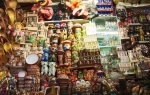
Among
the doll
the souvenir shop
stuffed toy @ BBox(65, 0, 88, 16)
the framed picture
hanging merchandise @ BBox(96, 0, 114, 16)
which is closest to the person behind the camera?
the souvenir shop

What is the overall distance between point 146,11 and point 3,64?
284 centimetres

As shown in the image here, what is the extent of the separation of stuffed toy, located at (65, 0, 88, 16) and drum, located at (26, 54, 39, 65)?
1.23 meters

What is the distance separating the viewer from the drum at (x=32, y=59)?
395 centimetres

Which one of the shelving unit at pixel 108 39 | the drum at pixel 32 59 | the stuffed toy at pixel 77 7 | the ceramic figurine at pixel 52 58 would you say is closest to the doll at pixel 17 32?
the drum at pixel 32 59

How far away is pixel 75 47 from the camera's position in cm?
426

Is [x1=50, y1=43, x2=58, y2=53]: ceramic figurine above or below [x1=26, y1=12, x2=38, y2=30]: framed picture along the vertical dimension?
below

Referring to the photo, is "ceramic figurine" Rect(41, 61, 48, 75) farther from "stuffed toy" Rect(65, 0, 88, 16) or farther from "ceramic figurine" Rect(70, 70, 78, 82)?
"stuffed toy" Rect(65, 0, 88, 16)

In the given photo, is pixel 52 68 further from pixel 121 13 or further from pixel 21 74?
pixel 121 13

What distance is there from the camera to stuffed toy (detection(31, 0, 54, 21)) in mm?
4802

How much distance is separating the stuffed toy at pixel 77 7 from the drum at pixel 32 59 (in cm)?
123

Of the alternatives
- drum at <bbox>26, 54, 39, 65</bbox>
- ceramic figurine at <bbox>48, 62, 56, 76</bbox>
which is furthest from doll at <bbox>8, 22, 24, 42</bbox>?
ceramic figurine at <bbox>48, 62, 56, 76</bbox>

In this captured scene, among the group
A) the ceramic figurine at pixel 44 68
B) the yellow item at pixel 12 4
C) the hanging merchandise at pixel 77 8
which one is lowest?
the ceramic figurine at pixel 44 68

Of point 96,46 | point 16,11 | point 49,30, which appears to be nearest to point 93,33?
point 96,46

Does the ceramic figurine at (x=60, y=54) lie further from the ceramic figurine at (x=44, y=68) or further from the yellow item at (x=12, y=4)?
the yellow item at (x=12, y=4)
